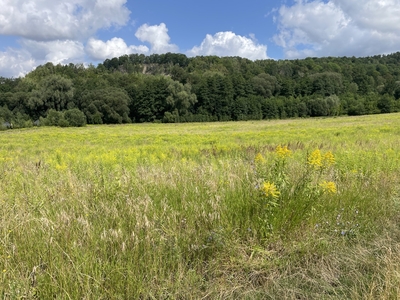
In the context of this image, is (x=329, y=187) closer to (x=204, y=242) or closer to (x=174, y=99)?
(x=204, y=242)

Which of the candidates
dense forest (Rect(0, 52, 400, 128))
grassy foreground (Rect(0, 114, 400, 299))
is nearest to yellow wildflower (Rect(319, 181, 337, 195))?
grassy foreground (Rect(0, 114, 400, 299))

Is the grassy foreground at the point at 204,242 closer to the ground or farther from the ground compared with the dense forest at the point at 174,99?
closer to the ground

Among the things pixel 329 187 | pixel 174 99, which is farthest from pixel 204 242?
pixel 174 99

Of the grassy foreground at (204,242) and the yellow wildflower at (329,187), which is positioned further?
the yellow wildflower at (329,187)

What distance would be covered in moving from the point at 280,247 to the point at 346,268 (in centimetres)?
69

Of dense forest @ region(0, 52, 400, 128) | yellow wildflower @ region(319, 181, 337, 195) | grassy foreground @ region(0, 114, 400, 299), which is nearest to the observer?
grassy foreground @ region(0, 114, 400, 299)

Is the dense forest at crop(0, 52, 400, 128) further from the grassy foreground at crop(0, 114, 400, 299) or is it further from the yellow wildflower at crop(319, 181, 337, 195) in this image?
the yellow wildflower at crop(319, 181, 337, 195)

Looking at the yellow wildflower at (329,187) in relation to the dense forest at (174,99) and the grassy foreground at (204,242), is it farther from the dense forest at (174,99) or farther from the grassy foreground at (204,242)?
the dense forest at (174,99)

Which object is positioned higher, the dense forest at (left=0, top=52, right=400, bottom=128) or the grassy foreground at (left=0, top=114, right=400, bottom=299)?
the dense forest at (left=0, top=52, right=400, bottom=128)

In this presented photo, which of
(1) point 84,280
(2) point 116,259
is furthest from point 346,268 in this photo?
(1) point 84,280

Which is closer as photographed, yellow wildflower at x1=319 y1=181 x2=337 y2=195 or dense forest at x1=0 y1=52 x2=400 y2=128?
yellow wildflower at x1=319 y1=181 x2=337 y2=195

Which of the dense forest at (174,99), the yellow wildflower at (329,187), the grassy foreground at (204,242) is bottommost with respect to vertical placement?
the grassy foreground at (204,242)

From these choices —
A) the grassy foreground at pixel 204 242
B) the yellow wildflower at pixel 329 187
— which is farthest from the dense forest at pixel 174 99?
the yellow wildflower at pixel 329 187

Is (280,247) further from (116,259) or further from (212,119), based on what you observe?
(212,119)
